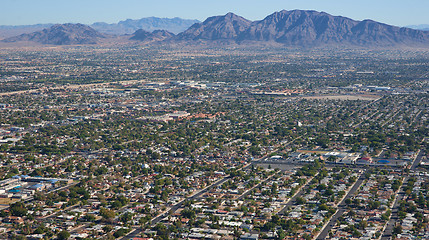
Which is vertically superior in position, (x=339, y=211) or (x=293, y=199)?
(x=339, y=211)

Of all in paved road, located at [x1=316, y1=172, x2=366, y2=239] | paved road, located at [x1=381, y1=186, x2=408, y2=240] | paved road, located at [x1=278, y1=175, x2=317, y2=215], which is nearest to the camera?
paved road, located at [x1=381, y1=186, x2=408, y2=240]

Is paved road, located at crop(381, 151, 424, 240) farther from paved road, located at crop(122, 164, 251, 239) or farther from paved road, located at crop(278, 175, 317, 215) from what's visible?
paved road, located at crop(122, 164, 251, 239)

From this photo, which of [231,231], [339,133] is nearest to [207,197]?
[231,231]

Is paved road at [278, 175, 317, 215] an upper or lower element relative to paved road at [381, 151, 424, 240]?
lower

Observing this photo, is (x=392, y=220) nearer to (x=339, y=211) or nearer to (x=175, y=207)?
(x=339, y=211)

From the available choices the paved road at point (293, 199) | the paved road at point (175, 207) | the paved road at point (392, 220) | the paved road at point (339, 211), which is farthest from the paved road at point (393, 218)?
the paved road at point (175, 207)

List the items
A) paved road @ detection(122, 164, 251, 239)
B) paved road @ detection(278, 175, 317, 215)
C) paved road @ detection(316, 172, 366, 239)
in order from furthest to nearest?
paved road @ detection(278, 175, 317, 215) → paved road @ detection(316, 172, 366, 239) → paved road @ detection(122, 164, 251, 239)

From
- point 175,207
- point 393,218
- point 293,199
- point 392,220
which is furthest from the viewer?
point 293,199

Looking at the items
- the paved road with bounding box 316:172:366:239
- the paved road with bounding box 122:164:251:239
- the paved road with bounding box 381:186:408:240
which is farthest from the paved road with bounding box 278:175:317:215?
the paved road with bounding box 381:186:408:240

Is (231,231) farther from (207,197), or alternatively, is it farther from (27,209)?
(27,209)

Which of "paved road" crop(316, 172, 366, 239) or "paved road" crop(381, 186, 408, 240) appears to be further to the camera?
"paved road" crop(316, 172, 366, 239)

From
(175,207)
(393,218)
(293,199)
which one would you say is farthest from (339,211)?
(175,207)
